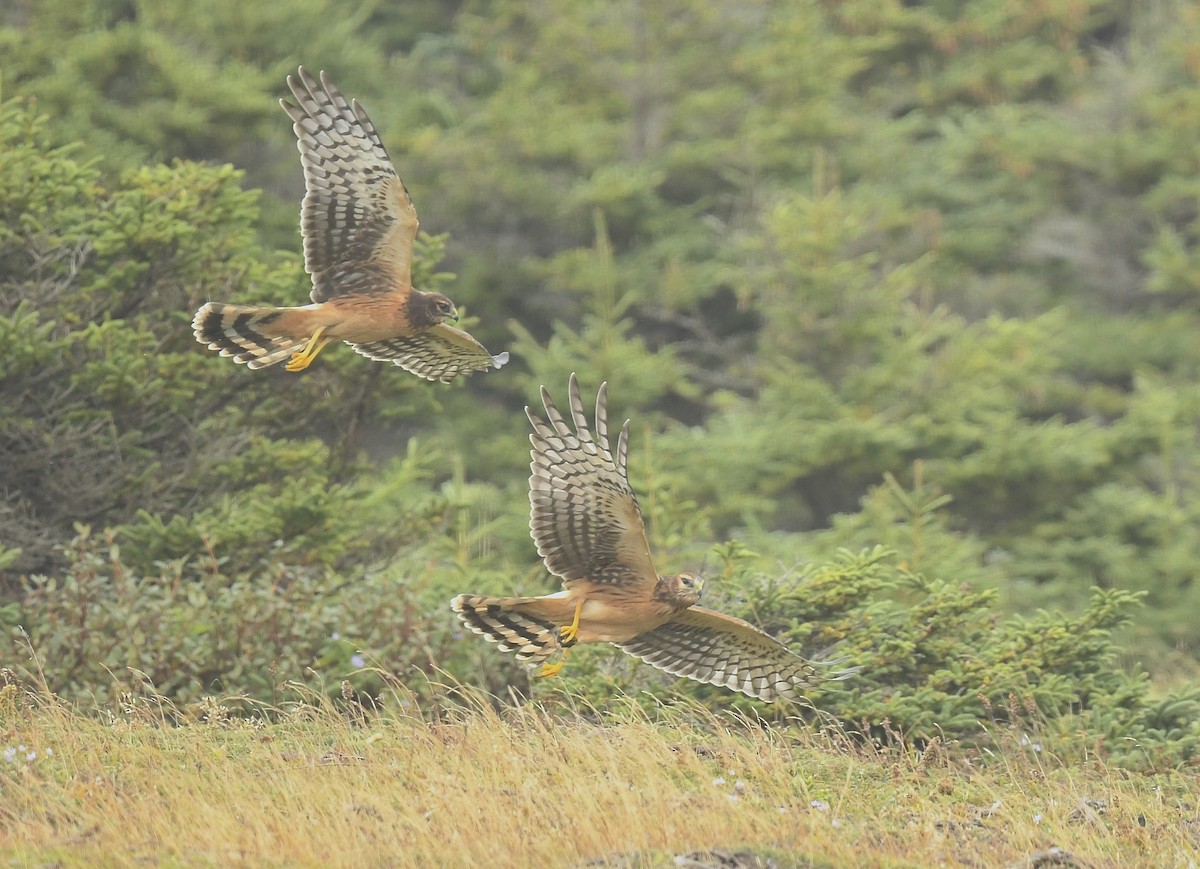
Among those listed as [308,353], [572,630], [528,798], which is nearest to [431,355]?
[308,353]

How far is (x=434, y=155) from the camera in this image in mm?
24000

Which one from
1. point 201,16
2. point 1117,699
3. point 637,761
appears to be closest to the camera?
point 637,761

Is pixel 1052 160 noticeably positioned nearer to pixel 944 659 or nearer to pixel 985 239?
pixel 985 239

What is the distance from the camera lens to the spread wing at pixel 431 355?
28.9 feet

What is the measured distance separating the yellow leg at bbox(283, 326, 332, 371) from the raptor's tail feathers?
1210mm

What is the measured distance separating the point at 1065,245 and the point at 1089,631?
17.5 m

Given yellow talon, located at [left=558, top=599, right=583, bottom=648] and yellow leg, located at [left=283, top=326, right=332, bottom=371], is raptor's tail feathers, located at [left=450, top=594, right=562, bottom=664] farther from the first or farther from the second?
yellow leg, located at [left=283, top=326, right=332, bottom=371]

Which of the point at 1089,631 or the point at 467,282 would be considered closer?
the point at 1089,631

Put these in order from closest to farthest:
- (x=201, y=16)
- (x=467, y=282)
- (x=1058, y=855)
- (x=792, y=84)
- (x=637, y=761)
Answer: (x=1058, y=855)
(x=637, y=761)
(x=201, y=16)
(x=467, y=282)
(x=792, y=84)

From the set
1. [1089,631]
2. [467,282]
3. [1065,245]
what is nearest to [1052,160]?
[1065,245]

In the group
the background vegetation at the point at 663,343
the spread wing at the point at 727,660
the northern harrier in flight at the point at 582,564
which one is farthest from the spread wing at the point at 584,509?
the background vegetation at the point at 663,343

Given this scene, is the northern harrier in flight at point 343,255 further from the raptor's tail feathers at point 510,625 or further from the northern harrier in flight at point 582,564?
the raptor's tail feathers at point 510,625

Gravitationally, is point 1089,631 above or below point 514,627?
below

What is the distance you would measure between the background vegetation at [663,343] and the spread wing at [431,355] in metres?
1.80
